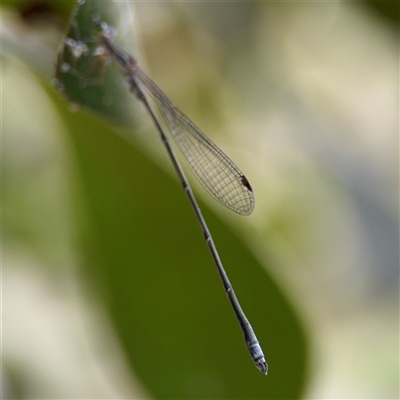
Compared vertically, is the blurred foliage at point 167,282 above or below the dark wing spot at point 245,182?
below

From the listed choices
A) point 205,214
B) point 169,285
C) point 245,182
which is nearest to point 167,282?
point 169,285

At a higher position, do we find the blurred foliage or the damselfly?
the damselfly

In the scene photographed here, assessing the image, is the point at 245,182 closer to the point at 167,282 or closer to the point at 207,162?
the point at 207,162

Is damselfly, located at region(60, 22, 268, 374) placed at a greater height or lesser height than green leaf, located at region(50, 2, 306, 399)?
greater

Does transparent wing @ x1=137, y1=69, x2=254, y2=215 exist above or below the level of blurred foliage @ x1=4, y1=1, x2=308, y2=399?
above

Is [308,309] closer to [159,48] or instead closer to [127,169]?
[127,169]

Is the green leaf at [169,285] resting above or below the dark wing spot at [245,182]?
below

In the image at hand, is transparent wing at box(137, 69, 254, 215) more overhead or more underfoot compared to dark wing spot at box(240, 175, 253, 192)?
more underfoot
